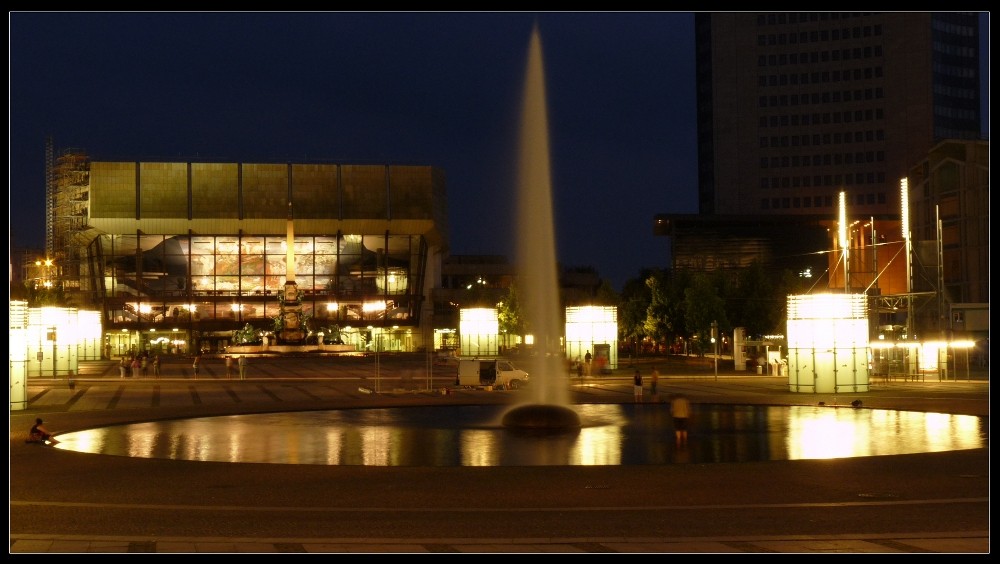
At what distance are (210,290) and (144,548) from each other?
125 m

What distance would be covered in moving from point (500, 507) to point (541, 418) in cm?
1315

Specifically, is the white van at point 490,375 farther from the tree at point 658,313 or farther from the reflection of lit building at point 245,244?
the reflection of lit building at point 245,244

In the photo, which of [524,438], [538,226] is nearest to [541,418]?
[524,438]

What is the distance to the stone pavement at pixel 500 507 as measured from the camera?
14.6 metres

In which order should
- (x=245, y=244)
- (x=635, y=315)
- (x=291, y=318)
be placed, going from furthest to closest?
(x=245, y=244) < (x=635, y=315) < (x=291, y=318)

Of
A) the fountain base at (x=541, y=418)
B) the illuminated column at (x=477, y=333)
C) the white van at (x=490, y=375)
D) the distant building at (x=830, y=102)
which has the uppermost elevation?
the distant building at (x=830, y=102)

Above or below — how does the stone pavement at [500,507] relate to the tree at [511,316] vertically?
below

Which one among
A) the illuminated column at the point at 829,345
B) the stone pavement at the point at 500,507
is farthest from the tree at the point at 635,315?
the stone pavement at the point at 500,507

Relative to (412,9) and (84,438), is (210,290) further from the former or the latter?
(412,9)

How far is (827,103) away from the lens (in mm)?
187125

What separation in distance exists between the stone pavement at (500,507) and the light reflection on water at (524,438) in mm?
1709

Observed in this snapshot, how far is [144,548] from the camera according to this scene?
14211mm

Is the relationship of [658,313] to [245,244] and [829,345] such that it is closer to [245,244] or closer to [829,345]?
[829,345]

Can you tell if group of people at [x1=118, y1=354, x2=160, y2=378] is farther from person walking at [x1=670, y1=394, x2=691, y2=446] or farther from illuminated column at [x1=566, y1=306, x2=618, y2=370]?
person walking at [x1=670, y1=394, x2=691, y2=446]
